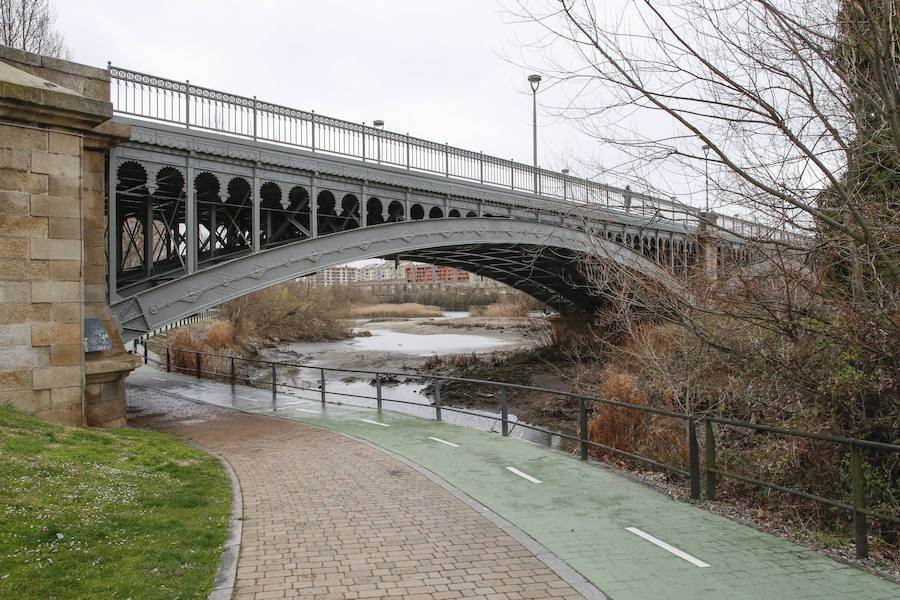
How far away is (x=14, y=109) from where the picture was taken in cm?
780

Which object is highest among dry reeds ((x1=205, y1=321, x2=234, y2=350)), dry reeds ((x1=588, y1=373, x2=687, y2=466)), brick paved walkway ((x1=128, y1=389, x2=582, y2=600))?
dry reeds ((x1=205, y1=321, x2=234, y2=350))

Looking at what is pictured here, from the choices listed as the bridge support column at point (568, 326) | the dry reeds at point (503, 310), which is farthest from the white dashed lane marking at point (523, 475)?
the dry reeds at point (503, 310)

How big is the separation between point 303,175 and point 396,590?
1161cm

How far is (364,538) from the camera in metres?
5.21

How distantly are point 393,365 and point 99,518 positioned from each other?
25.2 m

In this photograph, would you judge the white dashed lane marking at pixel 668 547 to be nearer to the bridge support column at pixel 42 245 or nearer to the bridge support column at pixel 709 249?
the bridge support column at pixel 709 249

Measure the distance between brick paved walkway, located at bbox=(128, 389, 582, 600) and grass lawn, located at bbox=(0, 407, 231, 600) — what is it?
388 millimetres

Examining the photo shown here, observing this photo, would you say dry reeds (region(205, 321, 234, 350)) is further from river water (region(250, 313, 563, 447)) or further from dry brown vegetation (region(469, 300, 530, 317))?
dry brown vegetation (region(469, 300, 530, 317))

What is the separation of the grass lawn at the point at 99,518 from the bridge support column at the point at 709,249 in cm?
568

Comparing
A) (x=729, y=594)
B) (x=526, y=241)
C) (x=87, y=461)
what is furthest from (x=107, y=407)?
(x=526, y=241)

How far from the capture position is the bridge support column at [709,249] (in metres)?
6.75

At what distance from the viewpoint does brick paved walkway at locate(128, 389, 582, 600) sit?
426 cm

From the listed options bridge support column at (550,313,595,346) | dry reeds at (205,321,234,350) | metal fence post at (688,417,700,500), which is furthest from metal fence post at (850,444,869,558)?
bridge support column at (550,313,595,346)

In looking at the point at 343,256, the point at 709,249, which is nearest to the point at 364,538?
the point at 709,249
